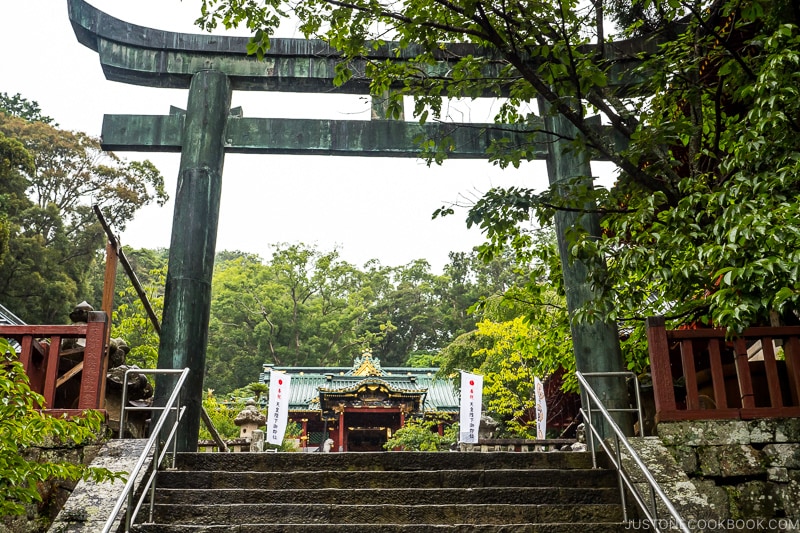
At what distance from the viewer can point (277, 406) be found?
1659 cm

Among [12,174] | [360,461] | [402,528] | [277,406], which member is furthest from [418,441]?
[12,174]

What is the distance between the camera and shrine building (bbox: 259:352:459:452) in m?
22.5

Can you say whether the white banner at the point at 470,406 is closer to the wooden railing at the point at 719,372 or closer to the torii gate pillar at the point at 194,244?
the torii gate pillar at the point at 194,244

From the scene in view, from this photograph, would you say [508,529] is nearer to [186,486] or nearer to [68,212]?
[186,486]

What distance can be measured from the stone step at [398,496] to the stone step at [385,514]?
191 mm

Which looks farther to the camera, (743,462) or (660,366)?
(660,366)

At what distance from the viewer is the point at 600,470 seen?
17.7 feet

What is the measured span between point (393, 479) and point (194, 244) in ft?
10.8

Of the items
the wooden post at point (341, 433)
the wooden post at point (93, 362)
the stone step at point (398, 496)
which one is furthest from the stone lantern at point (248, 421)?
the stone step at point (398, 496)

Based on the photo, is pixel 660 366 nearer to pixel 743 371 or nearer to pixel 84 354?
pixel 743 371

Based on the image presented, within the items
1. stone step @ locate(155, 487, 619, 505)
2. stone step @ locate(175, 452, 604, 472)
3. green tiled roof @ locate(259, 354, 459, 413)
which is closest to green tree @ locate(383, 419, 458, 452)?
green tiled roof @ locate(259, 354, 459, 413)

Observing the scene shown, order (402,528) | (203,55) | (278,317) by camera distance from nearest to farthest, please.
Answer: (402,528) < (203,55) < (278,317)

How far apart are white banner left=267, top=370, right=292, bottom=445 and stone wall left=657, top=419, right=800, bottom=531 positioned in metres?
12.3

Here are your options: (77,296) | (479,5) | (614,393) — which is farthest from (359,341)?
(479,5)
